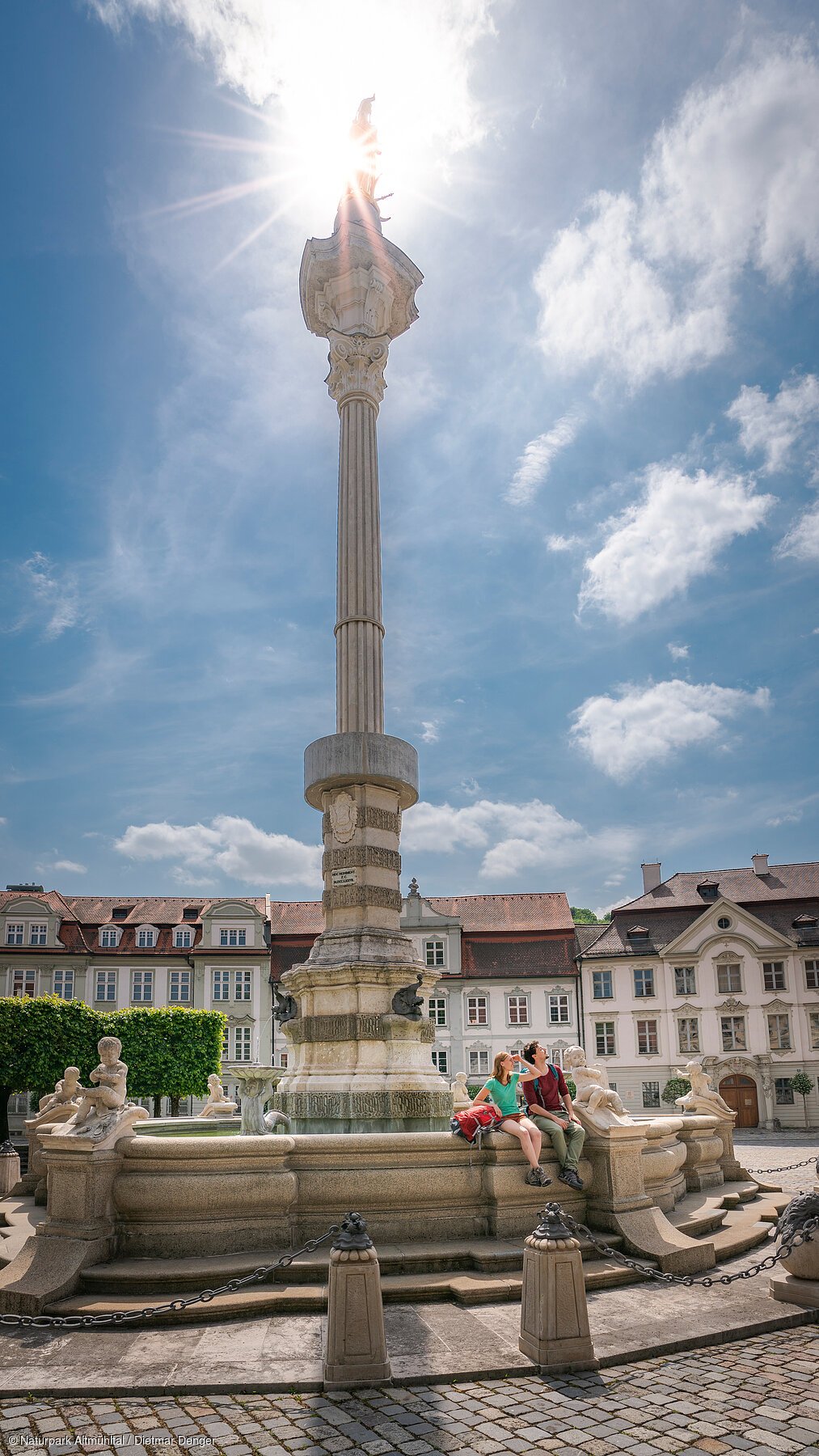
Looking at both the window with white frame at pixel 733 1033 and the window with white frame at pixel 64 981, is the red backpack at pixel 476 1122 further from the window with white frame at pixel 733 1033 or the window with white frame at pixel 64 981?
the window with white frame at pixel 64 981

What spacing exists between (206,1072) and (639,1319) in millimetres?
37967

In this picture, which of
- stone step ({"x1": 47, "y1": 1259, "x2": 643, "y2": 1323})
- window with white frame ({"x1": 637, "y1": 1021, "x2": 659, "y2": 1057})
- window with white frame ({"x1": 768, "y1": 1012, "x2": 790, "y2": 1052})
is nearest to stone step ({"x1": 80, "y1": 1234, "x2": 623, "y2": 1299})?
stone step ({"x1": 47, "y1": 1259, "x2": 643, "y2": 1323})

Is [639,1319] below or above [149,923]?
below

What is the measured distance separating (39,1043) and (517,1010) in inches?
896

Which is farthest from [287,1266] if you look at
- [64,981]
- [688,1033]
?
[64,981]

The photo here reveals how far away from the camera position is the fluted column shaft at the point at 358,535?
1606cm

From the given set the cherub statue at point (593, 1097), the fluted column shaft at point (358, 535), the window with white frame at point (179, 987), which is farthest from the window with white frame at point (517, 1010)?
the cherub statue at point (593, 1097)

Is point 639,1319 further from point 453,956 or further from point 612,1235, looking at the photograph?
point 453,956

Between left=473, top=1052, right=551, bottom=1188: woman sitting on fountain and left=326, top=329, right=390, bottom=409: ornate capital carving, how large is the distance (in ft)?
40.2

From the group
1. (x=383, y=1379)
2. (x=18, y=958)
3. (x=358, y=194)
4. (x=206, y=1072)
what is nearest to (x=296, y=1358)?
(x=383, y=1379)

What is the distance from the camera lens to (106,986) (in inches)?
1993

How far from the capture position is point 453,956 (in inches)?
1967

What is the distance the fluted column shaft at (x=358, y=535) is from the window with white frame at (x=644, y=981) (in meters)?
35.7

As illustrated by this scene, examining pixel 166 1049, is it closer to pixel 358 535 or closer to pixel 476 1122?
pixel 358 535
